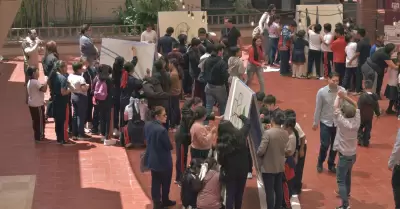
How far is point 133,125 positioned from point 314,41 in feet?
22.8

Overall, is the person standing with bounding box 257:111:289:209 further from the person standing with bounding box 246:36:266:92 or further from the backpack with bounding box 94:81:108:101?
the person standing with bounding box 246:36:266:92

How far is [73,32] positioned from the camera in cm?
2306

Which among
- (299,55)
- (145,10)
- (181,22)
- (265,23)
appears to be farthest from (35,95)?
(145,10)

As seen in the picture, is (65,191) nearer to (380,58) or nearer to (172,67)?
(172,67)

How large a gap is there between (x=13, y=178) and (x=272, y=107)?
411cm

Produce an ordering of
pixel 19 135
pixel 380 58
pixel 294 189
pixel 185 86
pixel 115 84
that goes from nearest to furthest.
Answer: pixel 294 189
pixel 115 84
pixel 19 135
pixel 380 58
pixel 185 86

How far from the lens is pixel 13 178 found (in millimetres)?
11000

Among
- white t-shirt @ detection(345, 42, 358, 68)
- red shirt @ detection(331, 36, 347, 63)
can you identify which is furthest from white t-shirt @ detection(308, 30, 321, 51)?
white t-shirt @ detection(345, 42, 358, 68)

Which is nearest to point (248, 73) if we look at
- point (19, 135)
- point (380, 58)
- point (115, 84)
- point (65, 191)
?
point (380, 58)

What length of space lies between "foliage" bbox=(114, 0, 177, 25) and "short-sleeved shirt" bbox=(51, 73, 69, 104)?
10.6m

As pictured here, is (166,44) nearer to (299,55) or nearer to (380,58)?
(299,55)

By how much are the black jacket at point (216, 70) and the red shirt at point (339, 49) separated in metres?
4.48

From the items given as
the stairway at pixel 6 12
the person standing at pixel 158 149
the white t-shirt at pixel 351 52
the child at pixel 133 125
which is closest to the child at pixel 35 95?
the child at pixel 133 125

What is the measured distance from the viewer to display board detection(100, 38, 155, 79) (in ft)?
45.3
